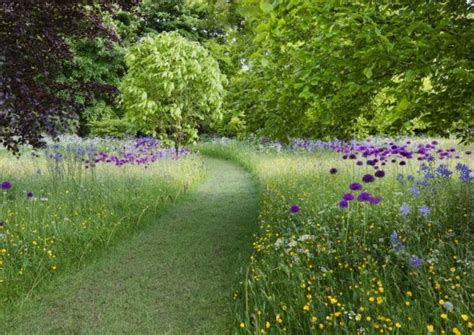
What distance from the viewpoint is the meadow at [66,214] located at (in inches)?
159

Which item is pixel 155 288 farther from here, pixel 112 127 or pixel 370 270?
pixel 112 127

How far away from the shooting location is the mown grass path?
10.5 ft

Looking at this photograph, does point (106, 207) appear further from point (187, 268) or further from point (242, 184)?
point (242, 184)

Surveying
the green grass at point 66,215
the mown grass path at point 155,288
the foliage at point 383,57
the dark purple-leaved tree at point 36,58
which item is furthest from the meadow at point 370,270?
the dark purple-leaved tree at point 36,58

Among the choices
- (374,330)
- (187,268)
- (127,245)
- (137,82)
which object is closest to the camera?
(374,330)

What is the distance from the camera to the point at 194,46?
444 inches

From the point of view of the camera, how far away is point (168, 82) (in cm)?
1060

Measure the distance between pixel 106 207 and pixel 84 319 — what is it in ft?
9.27

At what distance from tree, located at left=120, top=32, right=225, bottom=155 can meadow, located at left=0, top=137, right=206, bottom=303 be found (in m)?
2.83

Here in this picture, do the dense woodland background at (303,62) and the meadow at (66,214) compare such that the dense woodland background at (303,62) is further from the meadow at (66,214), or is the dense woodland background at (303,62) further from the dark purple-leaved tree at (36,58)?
the meadow at (66,214)

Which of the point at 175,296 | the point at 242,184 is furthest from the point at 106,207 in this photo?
the point at 242,184

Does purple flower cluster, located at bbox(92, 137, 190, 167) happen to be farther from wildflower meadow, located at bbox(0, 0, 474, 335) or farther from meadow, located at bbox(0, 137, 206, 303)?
wildflower meadow, located at bbox(0, 0, 474, 335)

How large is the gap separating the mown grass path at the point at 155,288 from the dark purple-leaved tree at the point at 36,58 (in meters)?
2.08

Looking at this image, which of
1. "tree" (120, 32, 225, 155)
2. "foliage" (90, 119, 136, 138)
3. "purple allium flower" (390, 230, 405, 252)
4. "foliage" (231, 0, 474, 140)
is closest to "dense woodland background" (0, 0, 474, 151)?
"foliage" (231, 0, 474, 140)
